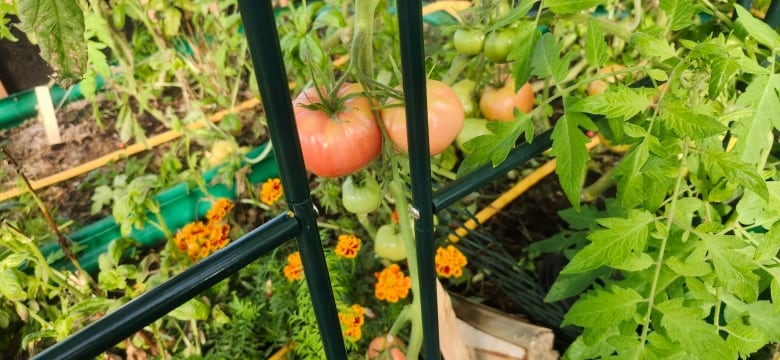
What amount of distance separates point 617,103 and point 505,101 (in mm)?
267

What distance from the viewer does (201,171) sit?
1494 millimetres

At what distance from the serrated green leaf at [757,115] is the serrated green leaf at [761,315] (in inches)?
7.8

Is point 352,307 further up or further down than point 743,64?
further down

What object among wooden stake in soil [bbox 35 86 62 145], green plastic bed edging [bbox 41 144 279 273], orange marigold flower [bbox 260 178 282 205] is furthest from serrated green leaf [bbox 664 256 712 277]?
wooden stake in soil [bbox 35 86 62 145]

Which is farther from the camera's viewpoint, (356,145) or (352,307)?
(352,307)

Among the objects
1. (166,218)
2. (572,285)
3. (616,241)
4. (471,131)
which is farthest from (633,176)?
(166,218)

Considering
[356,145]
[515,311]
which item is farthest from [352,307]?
[356,145]

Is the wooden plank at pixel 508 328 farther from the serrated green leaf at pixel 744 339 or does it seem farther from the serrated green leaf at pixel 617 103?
the serrated green leaf at pixel 617 103

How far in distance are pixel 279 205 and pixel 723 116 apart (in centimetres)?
108

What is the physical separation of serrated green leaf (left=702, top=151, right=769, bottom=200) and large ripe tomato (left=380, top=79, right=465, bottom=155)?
0.27m

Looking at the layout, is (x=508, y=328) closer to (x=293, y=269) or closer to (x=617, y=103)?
(x=293, y=269)

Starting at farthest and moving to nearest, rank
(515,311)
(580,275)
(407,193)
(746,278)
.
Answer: (515,311), (580,275), (407,193), (746,278)

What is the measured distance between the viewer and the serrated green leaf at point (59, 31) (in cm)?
34

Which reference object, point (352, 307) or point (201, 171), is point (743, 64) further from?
point (201, 171)
